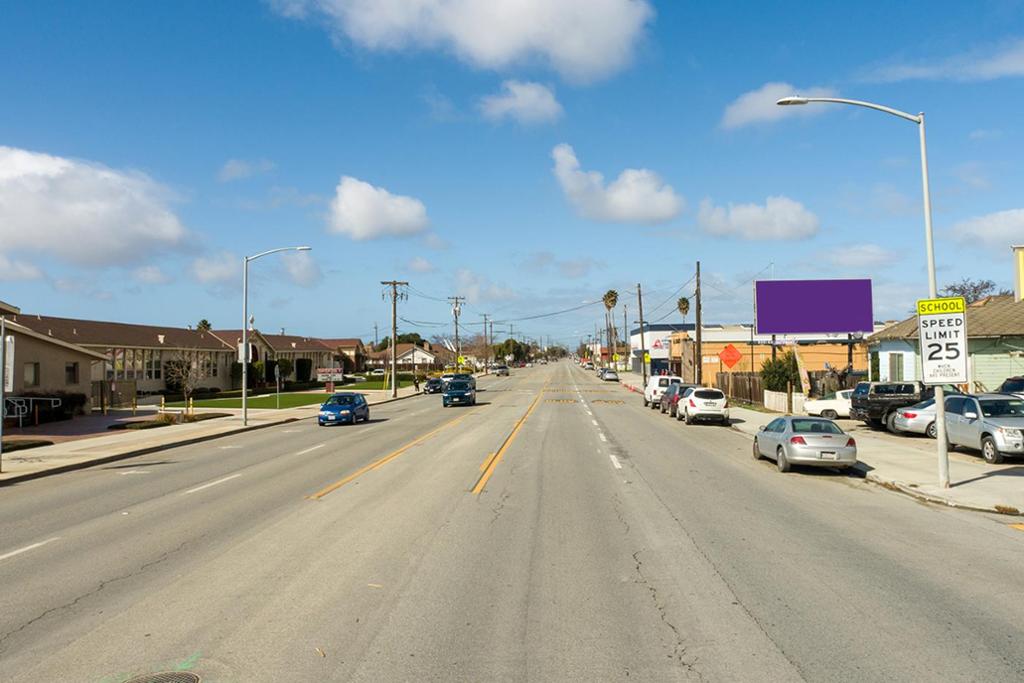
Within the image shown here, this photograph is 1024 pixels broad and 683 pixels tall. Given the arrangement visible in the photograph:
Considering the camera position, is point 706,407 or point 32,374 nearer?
point 706,407

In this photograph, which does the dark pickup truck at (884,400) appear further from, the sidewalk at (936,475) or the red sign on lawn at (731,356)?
the red sign on lawn at (731,356)

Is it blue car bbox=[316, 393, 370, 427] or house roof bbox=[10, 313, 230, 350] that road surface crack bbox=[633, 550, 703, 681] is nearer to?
blue car bbox=[316, 393, 370, 427]

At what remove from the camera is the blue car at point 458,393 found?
46.9m

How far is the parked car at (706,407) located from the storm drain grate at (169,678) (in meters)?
28.6

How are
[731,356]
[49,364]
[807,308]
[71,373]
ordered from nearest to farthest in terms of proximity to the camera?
[49,364]
[731,356]
[71,373]
[807,308]

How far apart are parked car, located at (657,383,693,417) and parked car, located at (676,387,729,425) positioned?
2.35 meters

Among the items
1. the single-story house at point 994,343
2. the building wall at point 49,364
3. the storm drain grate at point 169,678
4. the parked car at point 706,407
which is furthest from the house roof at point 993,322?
the building wall at point 49,364

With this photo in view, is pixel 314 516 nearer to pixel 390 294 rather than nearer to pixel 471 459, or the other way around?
pixel 471 459

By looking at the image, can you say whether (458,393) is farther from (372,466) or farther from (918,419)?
(372,466)

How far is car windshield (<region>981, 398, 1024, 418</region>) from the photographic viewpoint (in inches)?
754

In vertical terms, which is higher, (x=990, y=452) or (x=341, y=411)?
(x=341, y=411)

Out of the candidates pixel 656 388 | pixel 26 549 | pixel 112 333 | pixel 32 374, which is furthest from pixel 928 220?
pixel 112 333

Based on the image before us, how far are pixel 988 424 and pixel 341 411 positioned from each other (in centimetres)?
2485

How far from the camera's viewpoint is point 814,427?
59.4ft
